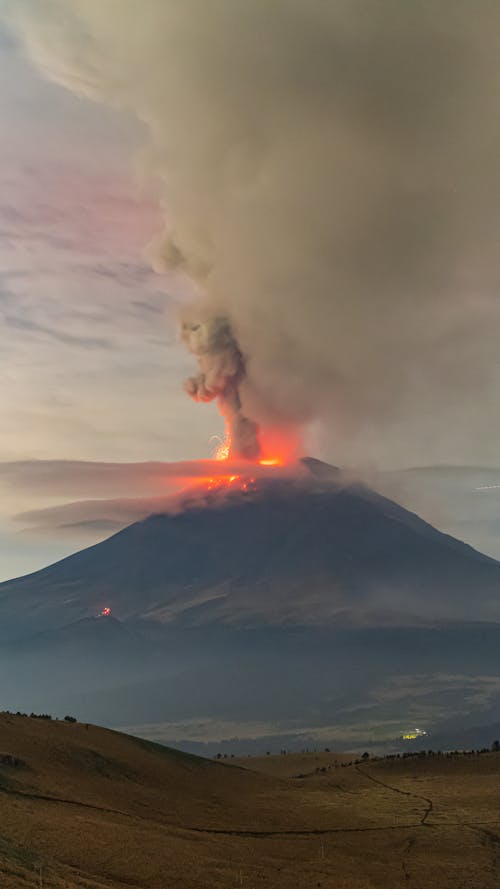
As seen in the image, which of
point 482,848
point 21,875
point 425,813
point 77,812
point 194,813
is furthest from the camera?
point 425,813

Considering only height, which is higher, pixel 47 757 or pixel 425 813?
pixel 47 757

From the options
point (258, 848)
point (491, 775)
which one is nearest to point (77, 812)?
point (258, 848)

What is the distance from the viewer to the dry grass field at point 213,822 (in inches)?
976

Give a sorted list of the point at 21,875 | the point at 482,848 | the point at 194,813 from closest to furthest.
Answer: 1. the point at 21,875
2. the point at 482,848
3. the point at 194,813

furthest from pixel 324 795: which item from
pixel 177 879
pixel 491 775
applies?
pixel 177 879

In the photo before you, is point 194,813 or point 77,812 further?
point 194,813

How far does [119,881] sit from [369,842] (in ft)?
47.3

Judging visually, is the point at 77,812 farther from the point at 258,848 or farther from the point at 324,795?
the point at 324,795

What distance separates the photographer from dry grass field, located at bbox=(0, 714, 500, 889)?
976 inches

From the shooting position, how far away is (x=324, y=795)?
47.0 meters

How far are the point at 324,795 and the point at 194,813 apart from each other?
1328cm

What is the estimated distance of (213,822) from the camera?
35281 mm

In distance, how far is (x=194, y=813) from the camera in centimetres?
3659

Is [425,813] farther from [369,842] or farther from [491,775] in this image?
[491,775]
